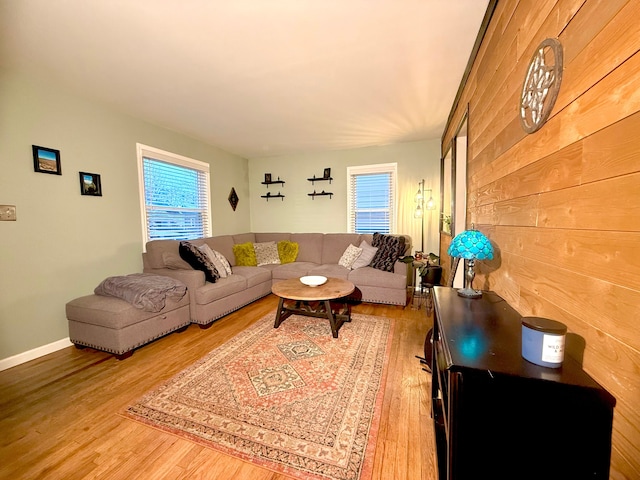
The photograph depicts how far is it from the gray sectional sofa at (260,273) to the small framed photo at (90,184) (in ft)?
2.49

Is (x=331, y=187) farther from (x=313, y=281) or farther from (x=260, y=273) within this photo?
(x=313, y=281)

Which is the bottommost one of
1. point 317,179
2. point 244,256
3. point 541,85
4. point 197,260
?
point 244,256

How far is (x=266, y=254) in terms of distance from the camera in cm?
438

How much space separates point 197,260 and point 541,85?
10.4 feet

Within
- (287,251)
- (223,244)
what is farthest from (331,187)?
(223,244)

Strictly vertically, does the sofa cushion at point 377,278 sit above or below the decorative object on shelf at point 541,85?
below

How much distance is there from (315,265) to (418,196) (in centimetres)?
195

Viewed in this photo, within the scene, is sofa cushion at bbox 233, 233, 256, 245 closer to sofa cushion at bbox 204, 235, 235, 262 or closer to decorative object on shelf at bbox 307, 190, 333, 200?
sofa cushion at bbox 204, 235, 235, 262

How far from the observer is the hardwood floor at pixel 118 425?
1.25 meters

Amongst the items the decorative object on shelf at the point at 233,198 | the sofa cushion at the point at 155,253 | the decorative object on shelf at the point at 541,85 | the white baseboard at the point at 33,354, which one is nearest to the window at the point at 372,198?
the decorative object on shelf at the point at 233,198

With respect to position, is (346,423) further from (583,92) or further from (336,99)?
(336,99)

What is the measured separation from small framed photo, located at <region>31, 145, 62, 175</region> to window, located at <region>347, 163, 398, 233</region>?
3.69 metres

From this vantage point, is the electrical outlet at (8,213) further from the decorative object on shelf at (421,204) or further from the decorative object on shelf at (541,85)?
the decorative object on shelf at (421,204)

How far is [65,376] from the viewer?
2025 millimetres
